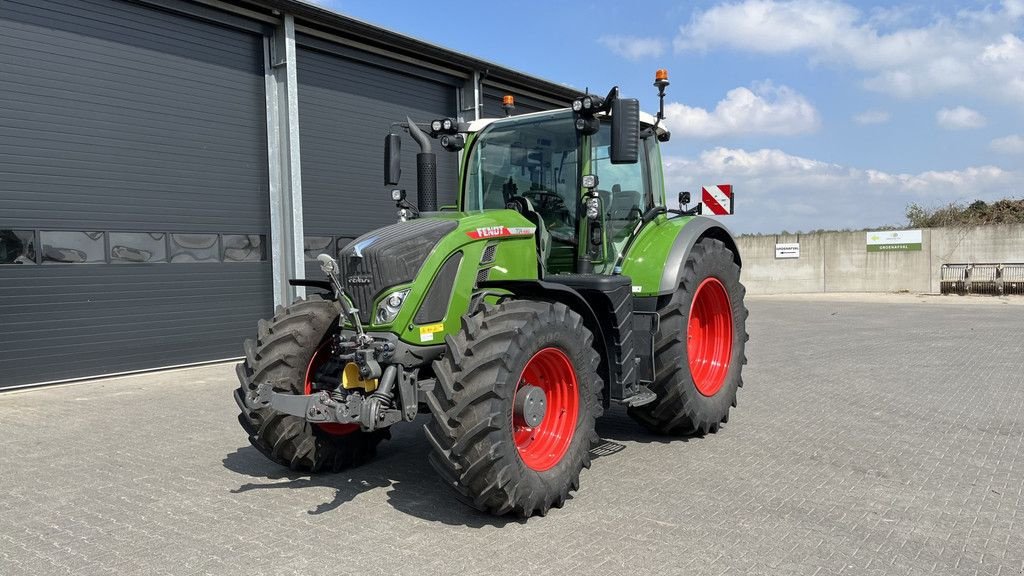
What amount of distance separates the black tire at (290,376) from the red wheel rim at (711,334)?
304 cm

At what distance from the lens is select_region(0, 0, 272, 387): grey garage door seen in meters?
8.76

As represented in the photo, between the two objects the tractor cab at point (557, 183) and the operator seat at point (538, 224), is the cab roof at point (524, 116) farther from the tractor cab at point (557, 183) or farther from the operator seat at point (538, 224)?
the operator seat at point (538, 224)

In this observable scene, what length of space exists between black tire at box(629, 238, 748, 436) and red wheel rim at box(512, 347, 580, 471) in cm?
121

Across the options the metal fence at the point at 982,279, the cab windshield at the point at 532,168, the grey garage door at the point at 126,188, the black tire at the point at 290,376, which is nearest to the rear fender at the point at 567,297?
the cab windshield at the point at 532,168

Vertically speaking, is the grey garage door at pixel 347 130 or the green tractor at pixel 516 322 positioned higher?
the grey garage door at pixel 347 130

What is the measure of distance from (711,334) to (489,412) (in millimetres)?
3304

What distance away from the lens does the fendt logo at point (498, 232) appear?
4.45 m

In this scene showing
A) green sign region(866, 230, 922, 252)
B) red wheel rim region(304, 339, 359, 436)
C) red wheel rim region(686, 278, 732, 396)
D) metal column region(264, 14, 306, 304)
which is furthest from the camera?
green sign region(866, 230, 922, 252)

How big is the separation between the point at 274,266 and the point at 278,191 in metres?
1.14

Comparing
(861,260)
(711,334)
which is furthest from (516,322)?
(861,260)

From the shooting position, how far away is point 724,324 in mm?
6414

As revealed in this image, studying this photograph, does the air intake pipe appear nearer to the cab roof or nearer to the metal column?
the cab roof

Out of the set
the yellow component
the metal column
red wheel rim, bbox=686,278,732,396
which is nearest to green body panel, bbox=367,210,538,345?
the yellow component

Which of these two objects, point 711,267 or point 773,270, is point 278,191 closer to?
point 711,267
